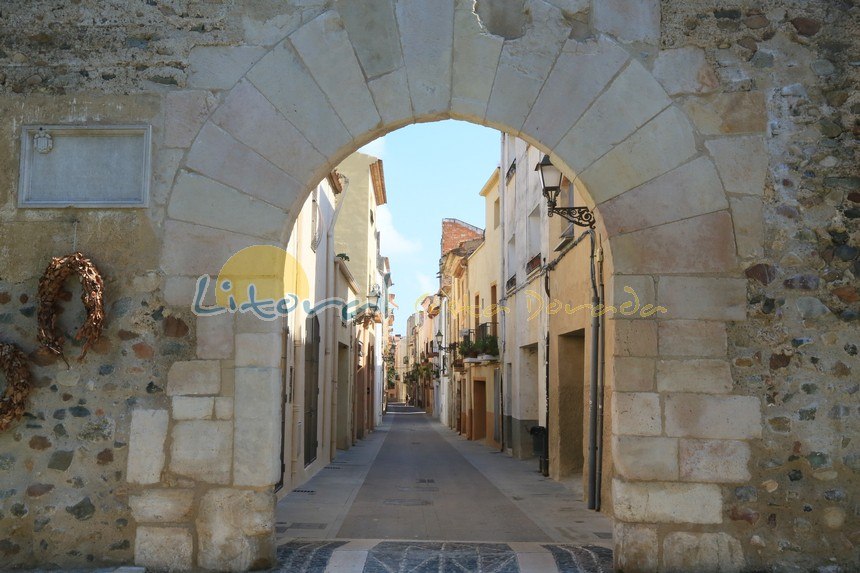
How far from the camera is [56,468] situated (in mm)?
4688

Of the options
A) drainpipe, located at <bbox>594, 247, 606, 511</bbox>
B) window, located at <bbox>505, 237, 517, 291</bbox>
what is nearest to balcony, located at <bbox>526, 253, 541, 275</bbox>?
window, located at <bbox>505, 237, 517, 291</bbox>

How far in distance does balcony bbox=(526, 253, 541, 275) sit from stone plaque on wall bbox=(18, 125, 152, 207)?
8.13 metres

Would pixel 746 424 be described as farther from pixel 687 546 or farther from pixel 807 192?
pixel 807 192

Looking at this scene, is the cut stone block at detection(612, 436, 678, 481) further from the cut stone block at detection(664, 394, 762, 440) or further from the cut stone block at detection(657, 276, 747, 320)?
the cut stone block at detection(657, 276, 747, 320)

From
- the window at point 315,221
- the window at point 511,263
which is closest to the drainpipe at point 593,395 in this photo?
the window at point 315,221

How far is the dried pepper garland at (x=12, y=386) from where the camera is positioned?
4641 millimetres

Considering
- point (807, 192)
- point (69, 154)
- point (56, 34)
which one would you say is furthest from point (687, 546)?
point (56, 34)

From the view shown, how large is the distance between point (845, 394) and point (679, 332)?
1018 mm

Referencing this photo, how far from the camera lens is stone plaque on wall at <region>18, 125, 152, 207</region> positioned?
16.0 ft

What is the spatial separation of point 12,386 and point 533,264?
9116 millimetres

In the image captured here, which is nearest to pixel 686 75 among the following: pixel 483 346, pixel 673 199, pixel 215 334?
pixel 673 199

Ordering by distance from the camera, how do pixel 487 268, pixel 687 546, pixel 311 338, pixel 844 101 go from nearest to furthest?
pixel 687 546 < pixel 844 101 < pixel 311 338 < pixel 487 268

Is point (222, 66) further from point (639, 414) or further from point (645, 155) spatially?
point (639, 414)

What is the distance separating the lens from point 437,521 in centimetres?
694
